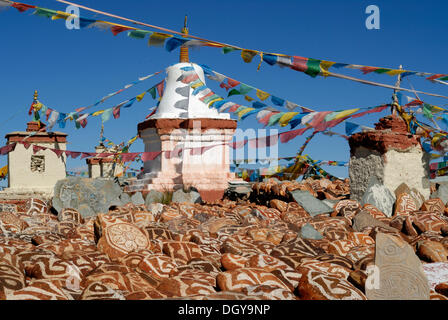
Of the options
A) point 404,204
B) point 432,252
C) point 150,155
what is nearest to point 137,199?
point 150,155

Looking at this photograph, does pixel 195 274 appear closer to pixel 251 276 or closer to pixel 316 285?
pixel 251 276

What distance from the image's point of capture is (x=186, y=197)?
964 centimetres

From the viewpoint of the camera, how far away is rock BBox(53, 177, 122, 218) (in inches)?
326

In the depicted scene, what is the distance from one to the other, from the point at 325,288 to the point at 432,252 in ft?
5.17

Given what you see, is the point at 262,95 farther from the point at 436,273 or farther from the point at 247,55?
the point at 436,273

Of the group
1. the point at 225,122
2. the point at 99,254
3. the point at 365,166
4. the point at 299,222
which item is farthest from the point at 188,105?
the point at 99,254

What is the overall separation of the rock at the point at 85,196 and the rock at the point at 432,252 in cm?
574

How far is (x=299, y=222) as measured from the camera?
19.8 feet

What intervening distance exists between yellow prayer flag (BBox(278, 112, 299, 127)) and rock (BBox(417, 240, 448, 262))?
3543 millimetres

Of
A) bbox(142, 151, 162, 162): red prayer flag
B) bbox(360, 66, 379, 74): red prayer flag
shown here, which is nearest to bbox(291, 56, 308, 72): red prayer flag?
bbox(360, 66, 379, 74): red prayer flag

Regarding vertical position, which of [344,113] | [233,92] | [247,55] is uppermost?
[233,92]

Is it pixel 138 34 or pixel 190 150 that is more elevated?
pixel 138 34

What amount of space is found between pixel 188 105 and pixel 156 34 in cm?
598

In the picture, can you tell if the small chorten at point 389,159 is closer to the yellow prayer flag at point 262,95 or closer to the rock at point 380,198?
the rock at point 380,198
